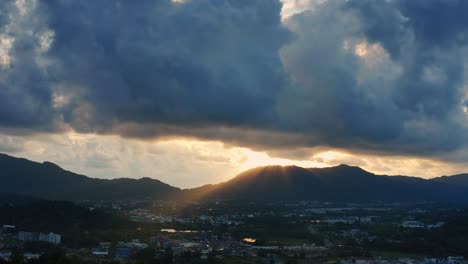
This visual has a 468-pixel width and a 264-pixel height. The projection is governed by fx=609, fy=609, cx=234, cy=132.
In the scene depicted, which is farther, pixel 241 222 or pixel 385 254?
pixel 241 222

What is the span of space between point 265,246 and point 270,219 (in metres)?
42.4

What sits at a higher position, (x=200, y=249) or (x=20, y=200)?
(x=20, y=200)

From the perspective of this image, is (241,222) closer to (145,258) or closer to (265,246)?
(265,246)

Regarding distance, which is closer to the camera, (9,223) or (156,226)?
(9,223)

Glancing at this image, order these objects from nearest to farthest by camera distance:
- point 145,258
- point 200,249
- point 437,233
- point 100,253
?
point 145,258, point 100,253, point 200,249, point 437,233

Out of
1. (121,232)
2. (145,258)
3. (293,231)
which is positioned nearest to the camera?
(145,258)

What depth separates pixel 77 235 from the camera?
87.6 m

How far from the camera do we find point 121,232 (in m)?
94.1

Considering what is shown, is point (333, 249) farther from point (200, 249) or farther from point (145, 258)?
point (145, 258)

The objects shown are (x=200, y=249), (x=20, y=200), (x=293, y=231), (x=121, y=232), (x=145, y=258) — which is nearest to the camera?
(x=145, y=258)

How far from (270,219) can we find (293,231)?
20596 mm

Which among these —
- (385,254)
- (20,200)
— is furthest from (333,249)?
(20,200)

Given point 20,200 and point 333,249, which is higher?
point 20,200

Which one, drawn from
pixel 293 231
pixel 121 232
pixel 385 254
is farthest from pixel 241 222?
pixel 385 254
